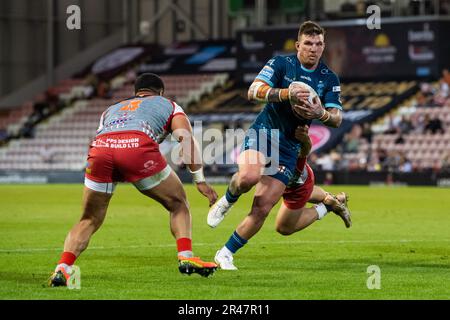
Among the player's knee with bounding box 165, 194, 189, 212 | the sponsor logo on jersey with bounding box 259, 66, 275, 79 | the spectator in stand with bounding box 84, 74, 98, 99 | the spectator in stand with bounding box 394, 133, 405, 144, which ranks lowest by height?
the spectator in stand with bounding box 394, 133, 405, 144

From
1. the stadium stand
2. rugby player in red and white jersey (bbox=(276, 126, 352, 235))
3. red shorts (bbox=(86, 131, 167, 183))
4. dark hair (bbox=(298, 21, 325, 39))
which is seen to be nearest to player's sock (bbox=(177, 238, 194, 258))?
red shorts (bbox=(86, 131, 167, 183))

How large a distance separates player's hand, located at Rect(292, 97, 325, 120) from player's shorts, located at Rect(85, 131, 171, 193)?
5.66ft

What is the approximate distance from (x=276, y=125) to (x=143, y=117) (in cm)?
192

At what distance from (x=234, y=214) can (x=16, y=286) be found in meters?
13.8

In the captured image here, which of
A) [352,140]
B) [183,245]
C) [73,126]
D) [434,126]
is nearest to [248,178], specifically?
[183,245]

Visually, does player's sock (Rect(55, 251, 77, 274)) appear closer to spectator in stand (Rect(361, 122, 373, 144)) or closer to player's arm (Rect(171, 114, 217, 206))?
player's arm (Rect(171, 114, 217, 206))

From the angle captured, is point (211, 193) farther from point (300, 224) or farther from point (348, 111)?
point (348, 111)

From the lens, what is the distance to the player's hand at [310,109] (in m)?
12.4

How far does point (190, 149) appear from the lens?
39.5ft

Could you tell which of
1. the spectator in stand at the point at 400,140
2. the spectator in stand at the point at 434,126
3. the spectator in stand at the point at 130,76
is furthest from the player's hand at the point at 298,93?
the spectator in stand at the point at 130,76

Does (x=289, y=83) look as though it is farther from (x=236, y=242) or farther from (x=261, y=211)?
(x=236, y=242)

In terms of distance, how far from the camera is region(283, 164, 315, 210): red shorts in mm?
14148

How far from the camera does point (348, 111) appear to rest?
44312mm

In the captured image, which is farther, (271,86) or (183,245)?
(271,86)
